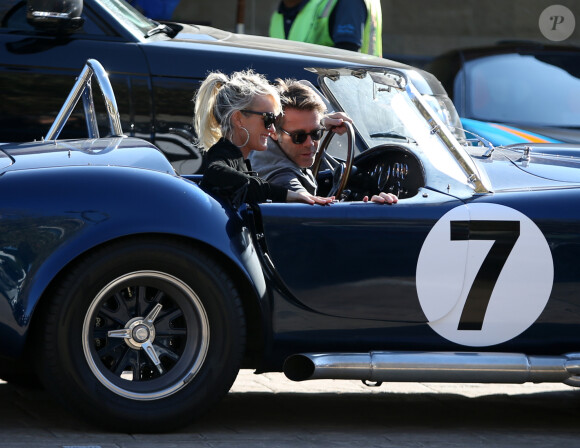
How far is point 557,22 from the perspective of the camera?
17.0 m

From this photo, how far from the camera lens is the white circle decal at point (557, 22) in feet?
55.0

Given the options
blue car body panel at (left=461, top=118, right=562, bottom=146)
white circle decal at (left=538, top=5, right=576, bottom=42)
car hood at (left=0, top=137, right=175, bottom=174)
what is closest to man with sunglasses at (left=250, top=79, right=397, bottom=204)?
car hood at (left=0, top=137, right=175, bottom=174)

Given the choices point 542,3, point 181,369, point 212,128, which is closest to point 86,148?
point 212,128

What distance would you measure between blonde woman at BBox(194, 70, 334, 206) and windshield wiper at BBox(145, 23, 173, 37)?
213 cm

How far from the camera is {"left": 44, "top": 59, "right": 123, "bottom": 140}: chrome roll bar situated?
16.1ft

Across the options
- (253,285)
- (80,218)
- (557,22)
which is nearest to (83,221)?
(80,218)

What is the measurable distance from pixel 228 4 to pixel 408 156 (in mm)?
11440

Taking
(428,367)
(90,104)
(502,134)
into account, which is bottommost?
(502,134)

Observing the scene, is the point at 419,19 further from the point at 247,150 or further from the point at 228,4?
the point at 247,150

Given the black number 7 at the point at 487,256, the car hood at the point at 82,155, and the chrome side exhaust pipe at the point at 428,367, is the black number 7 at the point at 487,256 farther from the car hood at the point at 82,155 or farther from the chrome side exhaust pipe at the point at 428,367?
the car hood at the point at 82,155

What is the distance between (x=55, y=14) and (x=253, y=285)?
2.60 meters

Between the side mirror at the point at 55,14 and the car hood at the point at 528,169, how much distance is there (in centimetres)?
232

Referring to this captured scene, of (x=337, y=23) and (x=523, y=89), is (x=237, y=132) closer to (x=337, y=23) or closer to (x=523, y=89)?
(x=337, y=23)

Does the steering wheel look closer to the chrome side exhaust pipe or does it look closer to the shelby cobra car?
the shelby cobra car
